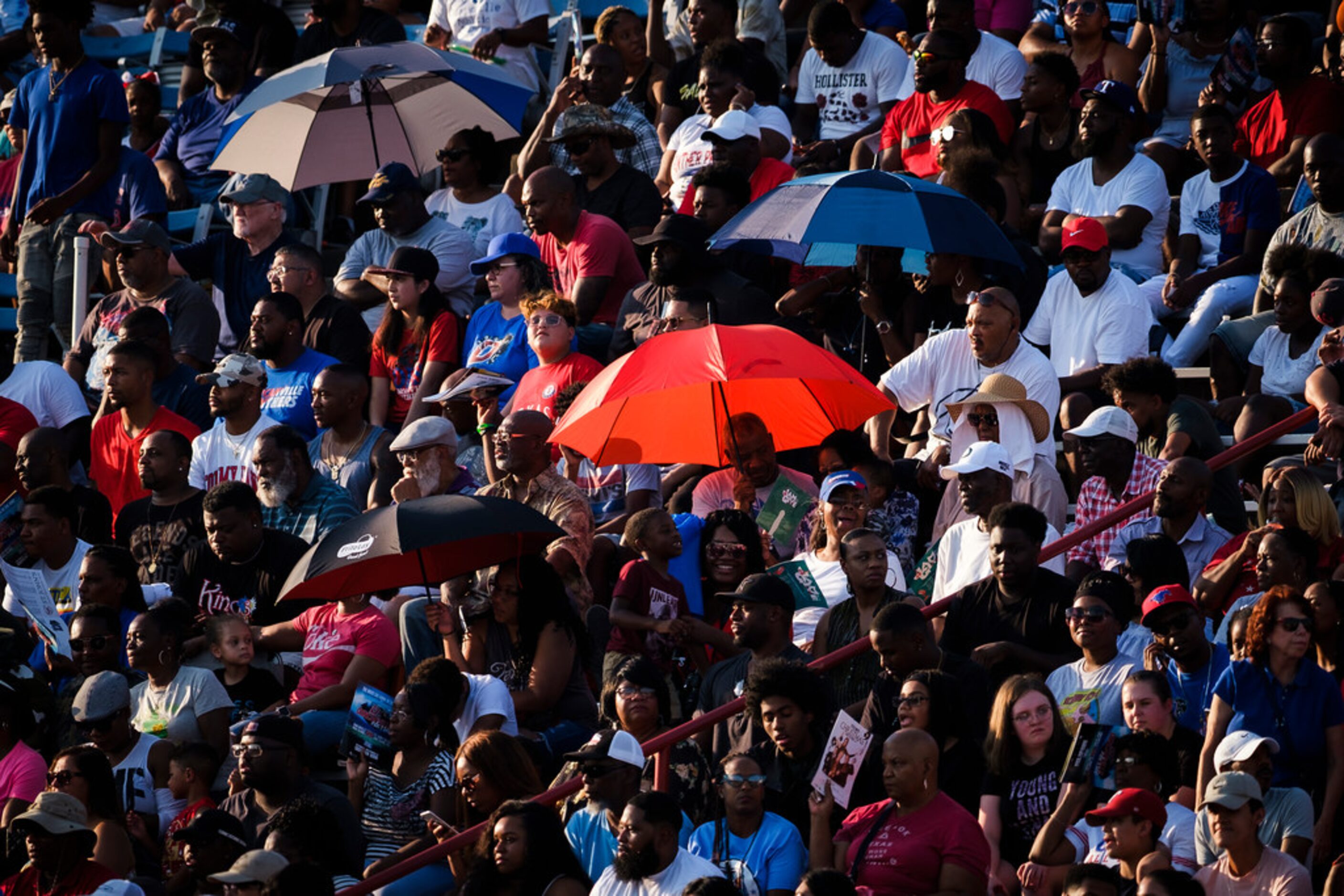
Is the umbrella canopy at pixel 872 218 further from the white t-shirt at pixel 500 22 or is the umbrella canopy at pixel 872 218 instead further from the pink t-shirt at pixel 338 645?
the white t-shirt at pixel 500 22

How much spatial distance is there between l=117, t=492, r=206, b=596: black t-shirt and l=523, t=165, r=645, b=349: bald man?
9.37 feet

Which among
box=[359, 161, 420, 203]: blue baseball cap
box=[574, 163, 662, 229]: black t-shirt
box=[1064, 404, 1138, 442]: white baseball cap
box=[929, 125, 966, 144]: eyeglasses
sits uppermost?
box=[929, 125, 966, 144]: eyeglasses

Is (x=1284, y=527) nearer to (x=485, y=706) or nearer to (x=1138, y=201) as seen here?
(x=485, y=706)

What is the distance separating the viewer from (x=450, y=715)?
9672 mm

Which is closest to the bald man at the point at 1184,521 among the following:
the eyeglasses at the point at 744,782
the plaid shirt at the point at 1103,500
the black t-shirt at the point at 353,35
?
the plaid shirt at the point at 1103,500

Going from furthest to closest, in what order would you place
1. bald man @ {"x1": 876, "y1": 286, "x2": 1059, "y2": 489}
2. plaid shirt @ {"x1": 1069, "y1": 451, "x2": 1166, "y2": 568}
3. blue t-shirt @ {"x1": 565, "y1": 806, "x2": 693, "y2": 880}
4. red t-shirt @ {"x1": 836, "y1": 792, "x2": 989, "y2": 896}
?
bald man @ {"x1": 876, "y1": 286, "x2": 1059, "y2": 489}
plaid shirt @ {"x1": 1069, "y1": 451, "x2": 1166, "y2": 568}
blue t-shirt @ {"x1": 565, "y1": 806, "x2": 693, "y2": 880}
red t-shirt @ {"x1": 836, "y1": 792, "x2": 989, "y2": 896}

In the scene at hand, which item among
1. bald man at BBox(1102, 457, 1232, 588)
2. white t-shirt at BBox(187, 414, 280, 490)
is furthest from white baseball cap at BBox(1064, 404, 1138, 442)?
white t-shirt at BBox(187, 414, 280, 490)

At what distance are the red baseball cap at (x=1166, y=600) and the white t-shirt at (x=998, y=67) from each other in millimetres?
6436

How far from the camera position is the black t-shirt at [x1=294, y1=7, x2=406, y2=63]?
54.2ft

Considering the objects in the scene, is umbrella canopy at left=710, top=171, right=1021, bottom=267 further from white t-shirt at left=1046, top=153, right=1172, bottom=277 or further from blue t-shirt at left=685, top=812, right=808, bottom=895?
blue t-shirt at left=685, top=812, right=808, bottom=895

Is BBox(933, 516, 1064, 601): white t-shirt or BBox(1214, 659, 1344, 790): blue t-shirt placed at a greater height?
BBox(1214, 659, 1344, 790): blue t-shirt

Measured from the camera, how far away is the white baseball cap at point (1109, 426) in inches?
422

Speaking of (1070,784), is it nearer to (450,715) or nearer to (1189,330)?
(450,715)

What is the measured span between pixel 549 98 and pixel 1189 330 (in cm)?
617
